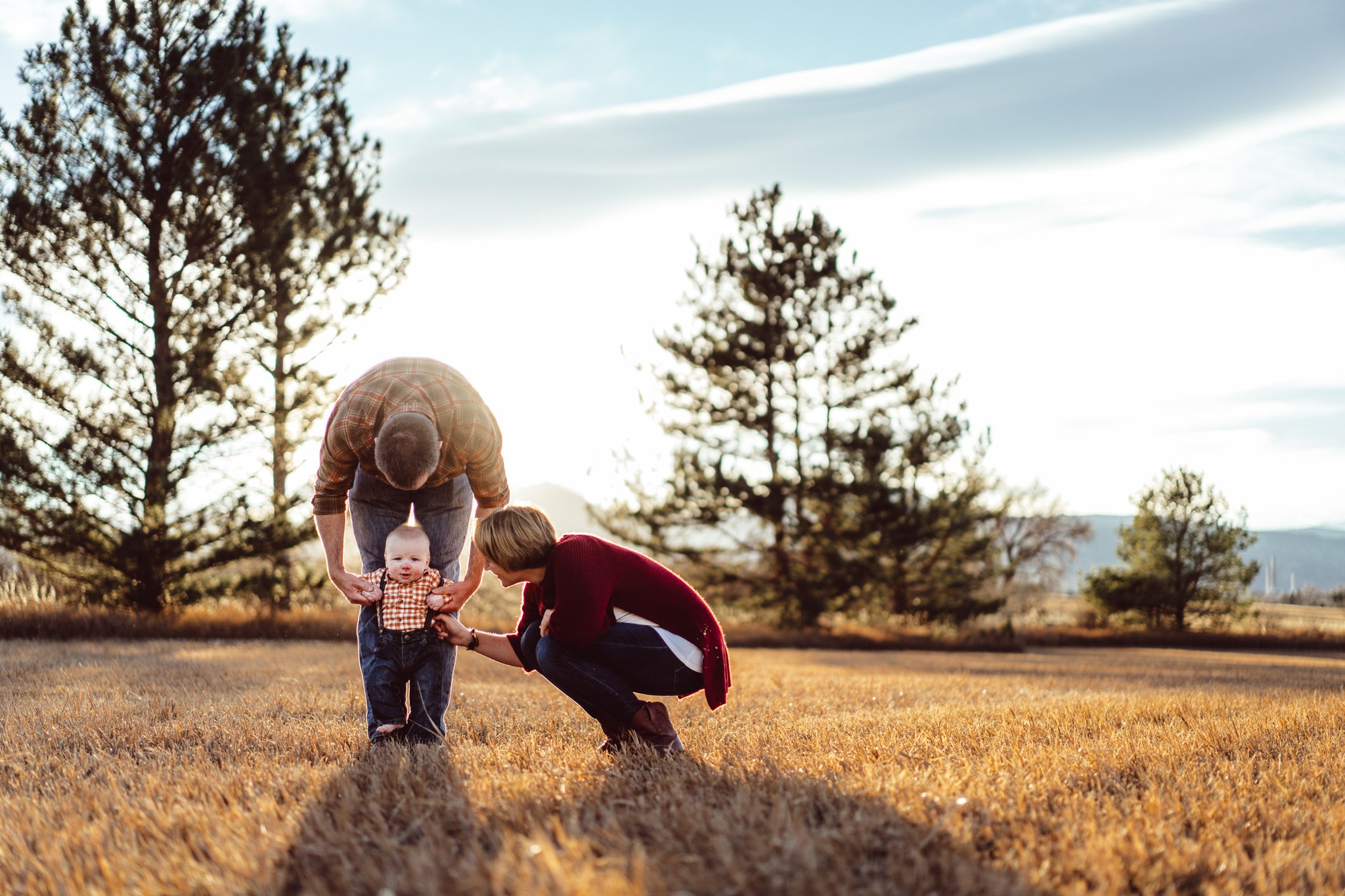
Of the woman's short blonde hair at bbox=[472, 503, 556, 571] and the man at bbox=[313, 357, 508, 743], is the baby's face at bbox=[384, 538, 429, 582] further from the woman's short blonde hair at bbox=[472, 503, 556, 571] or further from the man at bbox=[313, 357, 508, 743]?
the woman's short blonde hair at bbox=[472, 503, 556, 571]

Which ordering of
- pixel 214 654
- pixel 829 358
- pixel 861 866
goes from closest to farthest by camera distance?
pixel 861 866
pixel 214 654
pixel 829 358

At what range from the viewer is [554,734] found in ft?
15.3

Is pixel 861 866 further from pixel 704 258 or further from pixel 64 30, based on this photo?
pixel 704 258

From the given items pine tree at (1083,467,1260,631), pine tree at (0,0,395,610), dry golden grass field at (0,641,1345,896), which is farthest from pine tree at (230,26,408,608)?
pine tree at (1083,467,1260,631)

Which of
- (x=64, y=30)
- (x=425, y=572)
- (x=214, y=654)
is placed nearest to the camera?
(x=425, y=572)

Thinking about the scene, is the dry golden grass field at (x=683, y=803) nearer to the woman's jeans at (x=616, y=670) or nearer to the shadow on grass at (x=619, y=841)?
the shadow on grass at (x=619, y=841)

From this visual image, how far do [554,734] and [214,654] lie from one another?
7.33 metres

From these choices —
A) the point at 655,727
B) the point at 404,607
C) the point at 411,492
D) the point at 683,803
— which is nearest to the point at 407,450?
the point at 411,492

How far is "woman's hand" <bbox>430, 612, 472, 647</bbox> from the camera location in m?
4.04

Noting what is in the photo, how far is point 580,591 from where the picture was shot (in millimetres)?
3684

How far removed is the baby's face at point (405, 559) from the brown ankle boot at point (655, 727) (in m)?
1.20

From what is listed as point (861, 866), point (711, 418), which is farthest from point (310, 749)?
point (711, 418)

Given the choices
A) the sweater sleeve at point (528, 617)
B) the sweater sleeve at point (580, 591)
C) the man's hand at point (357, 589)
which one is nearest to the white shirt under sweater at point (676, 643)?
the sweater sleeve at point (580, 591)

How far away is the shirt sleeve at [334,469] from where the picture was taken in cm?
414
